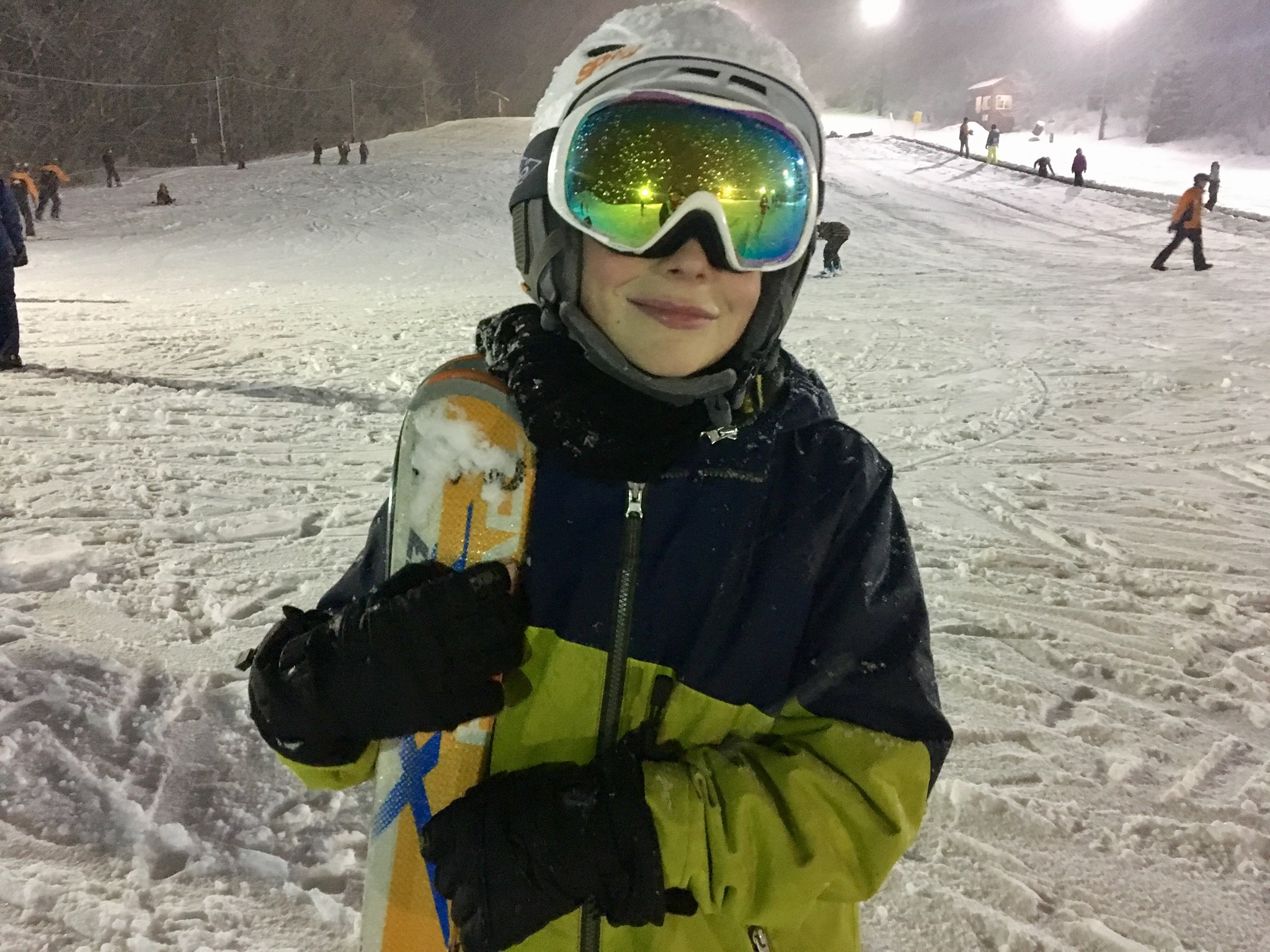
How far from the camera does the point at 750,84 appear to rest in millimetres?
1527

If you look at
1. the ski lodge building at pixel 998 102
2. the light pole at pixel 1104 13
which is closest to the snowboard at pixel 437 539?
the light pole at pixel 1104 13

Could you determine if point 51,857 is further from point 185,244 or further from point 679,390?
point 185,244

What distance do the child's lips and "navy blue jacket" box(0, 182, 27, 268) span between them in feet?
27.3

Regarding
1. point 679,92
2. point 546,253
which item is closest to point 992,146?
point 679,92

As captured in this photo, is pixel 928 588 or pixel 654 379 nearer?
pixel 654 379

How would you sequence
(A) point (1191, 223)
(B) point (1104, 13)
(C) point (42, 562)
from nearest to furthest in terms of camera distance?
(C) point (42, 562), (A) point (1191, 223), (B) point (1104, 13)

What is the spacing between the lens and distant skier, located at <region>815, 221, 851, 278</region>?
13695 mm

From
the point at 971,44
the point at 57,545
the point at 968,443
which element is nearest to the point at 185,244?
the point at 57,545

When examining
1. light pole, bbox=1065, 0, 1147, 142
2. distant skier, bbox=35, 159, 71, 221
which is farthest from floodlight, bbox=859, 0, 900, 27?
distant skier, bbox=35, 159, 71, 221

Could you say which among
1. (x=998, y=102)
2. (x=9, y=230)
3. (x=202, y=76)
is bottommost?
(x=9, y=230)

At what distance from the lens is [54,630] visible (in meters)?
3.30

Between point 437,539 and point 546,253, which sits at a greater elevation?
→ point 546,253

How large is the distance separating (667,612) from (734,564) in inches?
5.6

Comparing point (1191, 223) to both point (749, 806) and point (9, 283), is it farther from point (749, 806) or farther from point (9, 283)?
point (9, 283)
